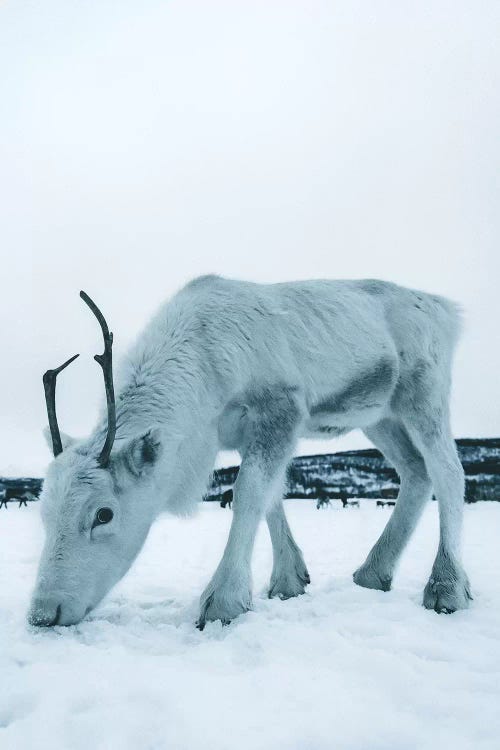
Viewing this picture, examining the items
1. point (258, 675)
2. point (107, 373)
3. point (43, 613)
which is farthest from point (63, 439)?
point (258, 675)

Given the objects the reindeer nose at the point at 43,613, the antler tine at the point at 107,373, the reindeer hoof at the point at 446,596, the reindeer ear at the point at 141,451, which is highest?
the antler tine at the point at 107,373

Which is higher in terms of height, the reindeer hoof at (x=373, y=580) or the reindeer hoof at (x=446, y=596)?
the reindeer hoof at (x=446, y=596)

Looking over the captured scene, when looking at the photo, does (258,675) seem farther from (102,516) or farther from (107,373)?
(107,373)

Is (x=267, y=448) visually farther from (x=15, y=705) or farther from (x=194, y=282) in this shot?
(x=15, y=705)

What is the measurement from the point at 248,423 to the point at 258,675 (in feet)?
6.22

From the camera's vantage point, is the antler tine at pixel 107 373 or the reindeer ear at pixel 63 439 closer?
the antler tine at pixel 107 373

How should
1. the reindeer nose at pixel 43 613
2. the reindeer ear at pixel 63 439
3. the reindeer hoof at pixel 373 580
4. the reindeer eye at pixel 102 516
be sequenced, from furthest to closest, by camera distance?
the reindeer hoof at pixel 373 580 < the reindeer ear at pixel 63 439 < the reindeer eye at pixel 102 516 < the reindeer nose at pixel 43 613

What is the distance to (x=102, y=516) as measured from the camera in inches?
144

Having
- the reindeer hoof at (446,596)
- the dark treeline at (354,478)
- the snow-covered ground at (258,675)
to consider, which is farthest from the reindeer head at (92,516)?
the dark treeline at (354,478)

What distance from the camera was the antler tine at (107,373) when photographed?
3.67 metres

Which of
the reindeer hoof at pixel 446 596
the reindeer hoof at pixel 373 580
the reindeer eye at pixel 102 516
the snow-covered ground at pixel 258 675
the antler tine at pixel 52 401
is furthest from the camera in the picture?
the reindeer hoof at pixel 373 580

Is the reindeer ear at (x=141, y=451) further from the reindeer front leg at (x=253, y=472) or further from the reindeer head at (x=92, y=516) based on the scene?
the reindeer front leg at (x=253, y=472)

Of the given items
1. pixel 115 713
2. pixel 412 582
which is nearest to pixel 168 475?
pixel 115 713

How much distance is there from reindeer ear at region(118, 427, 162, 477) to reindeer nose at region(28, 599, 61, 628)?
820 millimetres
